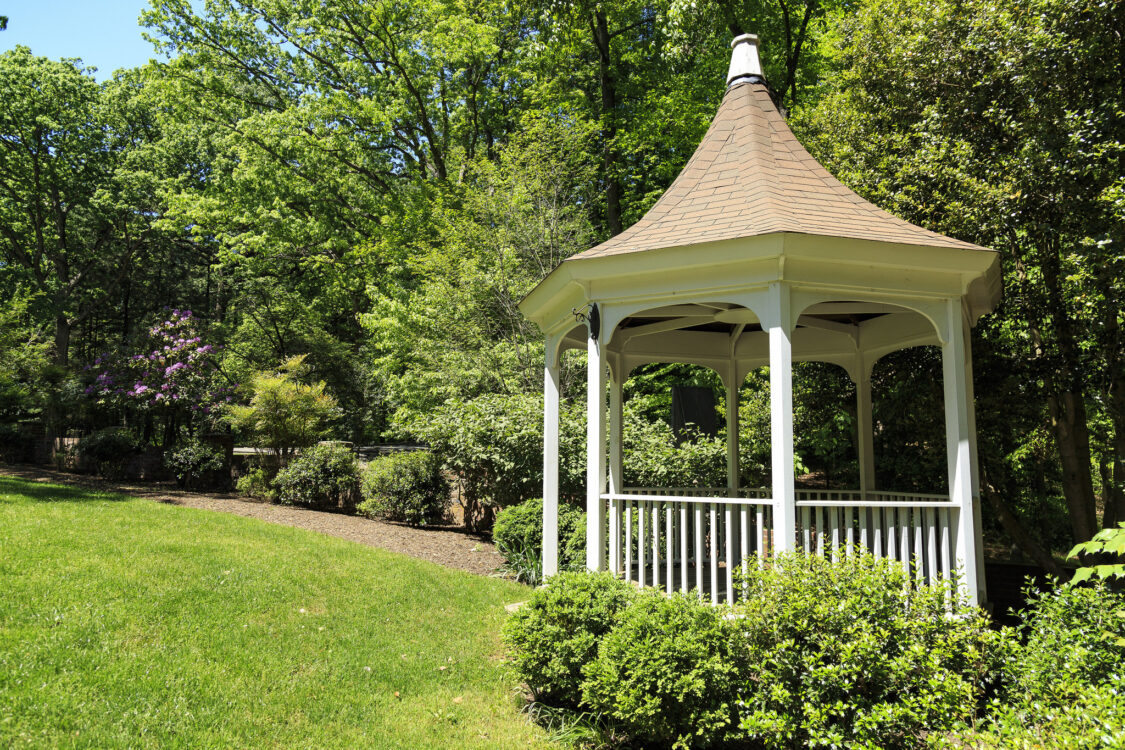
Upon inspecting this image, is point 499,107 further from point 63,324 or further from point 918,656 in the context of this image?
point 918,656

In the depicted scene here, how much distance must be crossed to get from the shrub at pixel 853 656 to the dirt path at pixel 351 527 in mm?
4963

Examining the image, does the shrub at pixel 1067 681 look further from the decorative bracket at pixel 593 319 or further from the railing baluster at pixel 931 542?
the decorative bracket at pixel 593 319

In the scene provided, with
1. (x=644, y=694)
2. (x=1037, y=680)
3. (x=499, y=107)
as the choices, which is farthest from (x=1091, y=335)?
(x=499, y=107)

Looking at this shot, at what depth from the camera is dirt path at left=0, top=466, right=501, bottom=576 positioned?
940cm

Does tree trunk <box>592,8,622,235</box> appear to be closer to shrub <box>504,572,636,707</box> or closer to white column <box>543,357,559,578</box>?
white column <box>543,357,559,578</box>

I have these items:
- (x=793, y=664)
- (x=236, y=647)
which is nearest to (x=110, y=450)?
(x=236, y=647)

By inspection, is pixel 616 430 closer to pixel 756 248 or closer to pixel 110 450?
pixel 756 248

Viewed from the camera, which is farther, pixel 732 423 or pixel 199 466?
pixel 199 466

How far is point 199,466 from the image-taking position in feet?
46.7

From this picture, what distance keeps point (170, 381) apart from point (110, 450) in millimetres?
1929

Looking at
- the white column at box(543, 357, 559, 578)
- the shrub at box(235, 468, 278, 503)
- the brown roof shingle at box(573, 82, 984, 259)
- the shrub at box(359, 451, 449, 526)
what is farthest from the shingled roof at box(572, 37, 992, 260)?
the shrub at box(235, 468, 278, 503)

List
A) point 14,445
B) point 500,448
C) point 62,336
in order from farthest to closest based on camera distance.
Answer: point 62,336, point 14,445, point 500,448

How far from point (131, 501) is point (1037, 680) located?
12.2 metres

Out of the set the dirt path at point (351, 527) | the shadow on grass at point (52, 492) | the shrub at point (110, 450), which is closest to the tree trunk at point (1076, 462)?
the dirt path at point (351, 527)
